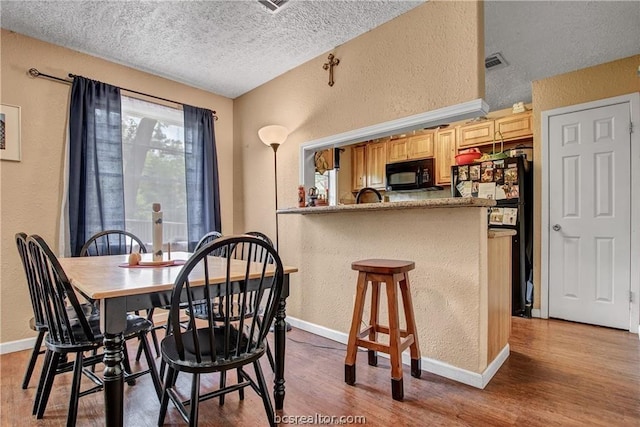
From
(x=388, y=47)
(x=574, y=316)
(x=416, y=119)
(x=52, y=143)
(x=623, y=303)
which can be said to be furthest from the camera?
(x=574, y=316)

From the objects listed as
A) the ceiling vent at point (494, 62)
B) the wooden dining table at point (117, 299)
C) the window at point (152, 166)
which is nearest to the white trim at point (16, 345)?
the window at point (152, 166)

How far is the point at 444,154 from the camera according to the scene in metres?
4.45

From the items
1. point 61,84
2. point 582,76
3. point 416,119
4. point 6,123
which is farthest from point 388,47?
point 6,123

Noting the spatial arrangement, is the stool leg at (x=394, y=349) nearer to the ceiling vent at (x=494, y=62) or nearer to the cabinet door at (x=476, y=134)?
the ceiling vent at (x=494, y=62)

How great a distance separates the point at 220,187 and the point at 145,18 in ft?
5.78

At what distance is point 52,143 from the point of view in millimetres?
2686

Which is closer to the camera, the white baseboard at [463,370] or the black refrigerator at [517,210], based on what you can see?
the white baseboard at [463,370]

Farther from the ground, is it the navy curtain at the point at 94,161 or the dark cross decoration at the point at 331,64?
the dark cross decoration at the point at 331,64

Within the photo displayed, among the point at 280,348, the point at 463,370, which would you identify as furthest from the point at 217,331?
the point at 463,370

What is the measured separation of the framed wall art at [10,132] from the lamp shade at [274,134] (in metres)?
1.84

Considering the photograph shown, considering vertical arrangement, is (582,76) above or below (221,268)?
above

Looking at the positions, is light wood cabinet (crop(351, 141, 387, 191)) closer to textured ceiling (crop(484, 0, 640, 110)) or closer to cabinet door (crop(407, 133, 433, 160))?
cabinet door (crop(407, 133, 433, 160))

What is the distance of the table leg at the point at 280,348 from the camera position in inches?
63.4

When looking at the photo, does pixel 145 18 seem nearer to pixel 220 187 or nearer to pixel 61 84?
pixel 61 84
